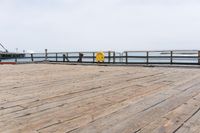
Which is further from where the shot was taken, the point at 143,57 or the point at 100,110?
the point at 143,57

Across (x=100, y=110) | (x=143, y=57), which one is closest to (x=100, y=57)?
(x=143, y=57)

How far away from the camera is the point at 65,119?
3.45m

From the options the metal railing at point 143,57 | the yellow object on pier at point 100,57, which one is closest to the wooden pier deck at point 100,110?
the metal railing at point 143,57

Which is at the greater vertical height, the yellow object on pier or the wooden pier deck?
the yellow object on pier

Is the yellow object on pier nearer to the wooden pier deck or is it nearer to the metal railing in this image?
the metal railing

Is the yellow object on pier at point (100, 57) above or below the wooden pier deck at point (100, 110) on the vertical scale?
above

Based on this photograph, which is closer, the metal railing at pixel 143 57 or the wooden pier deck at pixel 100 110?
the wooden pier deck at pixel 100 110

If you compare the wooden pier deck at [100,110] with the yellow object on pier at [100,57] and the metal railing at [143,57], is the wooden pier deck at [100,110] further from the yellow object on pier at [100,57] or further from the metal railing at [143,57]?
the yellow object on pier at [100,57]

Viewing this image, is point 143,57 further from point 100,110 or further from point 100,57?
point 100,110

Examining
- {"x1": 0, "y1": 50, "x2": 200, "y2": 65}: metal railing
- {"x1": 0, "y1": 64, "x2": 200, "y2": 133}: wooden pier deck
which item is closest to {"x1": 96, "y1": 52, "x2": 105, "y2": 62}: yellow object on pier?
{"x1": 0, "y1": 50, "x2": 200, "y2": 65}: metal railing

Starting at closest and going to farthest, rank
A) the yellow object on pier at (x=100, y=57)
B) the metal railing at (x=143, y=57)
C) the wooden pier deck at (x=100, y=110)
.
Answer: the wooden pier deck at (x=100, y=110)
the metal railing at (x=143, y=57)
the yellow object on pier at (x=100, y=57)

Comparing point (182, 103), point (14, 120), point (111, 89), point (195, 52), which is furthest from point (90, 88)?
point (195, 52)

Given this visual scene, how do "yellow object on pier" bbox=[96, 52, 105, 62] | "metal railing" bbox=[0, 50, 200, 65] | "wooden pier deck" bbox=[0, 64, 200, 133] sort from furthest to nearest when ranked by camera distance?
"yellow object on pier" bbox=[96, 52, 105, 62] < "metal railing" bbox=[0, 50, 200, 65] < "wooden pier deck" bbox=[0, 64, 200, 133]

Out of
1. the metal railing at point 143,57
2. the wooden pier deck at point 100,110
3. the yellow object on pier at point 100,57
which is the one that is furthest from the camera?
the yellow object on pier at point 100,57
